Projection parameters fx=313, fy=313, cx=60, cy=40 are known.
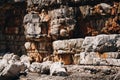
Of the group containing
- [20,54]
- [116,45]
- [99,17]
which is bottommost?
[20,54]

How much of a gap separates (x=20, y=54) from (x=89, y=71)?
1689 centimetres

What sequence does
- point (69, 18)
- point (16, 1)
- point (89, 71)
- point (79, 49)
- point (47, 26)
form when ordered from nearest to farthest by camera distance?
point (89, 71), point (79, 49), point (69, 18), point (47, 26), point (16, 1)

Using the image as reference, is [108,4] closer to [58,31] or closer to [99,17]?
[99,17]

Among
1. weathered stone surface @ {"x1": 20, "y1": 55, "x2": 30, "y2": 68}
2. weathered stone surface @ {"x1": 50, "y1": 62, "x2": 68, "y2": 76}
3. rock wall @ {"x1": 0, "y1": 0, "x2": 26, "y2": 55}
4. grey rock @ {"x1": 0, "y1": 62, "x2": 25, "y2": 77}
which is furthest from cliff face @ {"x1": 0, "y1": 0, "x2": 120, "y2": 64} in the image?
grey rock @ {"x1": 0, "y1": 62, "x2": 25, "y2": 77}

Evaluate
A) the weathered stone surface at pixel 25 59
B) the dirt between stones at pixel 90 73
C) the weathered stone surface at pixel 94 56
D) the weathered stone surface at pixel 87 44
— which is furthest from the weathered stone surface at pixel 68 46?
the weathered stone surface at pixel 25 59

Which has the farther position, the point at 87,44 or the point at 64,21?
the point at 64,21

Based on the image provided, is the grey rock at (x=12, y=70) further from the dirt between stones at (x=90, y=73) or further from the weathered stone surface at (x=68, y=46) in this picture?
the weathered stone surface at (x=68, y=46)

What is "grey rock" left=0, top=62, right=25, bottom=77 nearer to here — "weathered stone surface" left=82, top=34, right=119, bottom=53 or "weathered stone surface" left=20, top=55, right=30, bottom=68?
"weathered stone surface" left=20, top=55, right=30, bottom=68

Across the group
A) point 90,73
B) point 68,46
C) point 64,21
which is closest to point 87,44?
point 68,46

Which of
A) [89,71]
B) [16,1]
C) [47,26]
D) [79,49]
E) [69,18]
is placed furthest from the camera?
[16,1]

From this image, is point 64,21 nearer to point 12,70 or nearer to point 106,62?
point 12,70

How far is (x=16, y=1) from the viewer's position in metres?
37.2

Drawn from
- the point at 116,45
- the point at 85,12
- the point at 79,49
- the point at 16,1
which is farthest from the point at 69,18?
the point at 16,1

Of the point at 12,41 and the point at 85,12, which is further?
the point at 12,41
